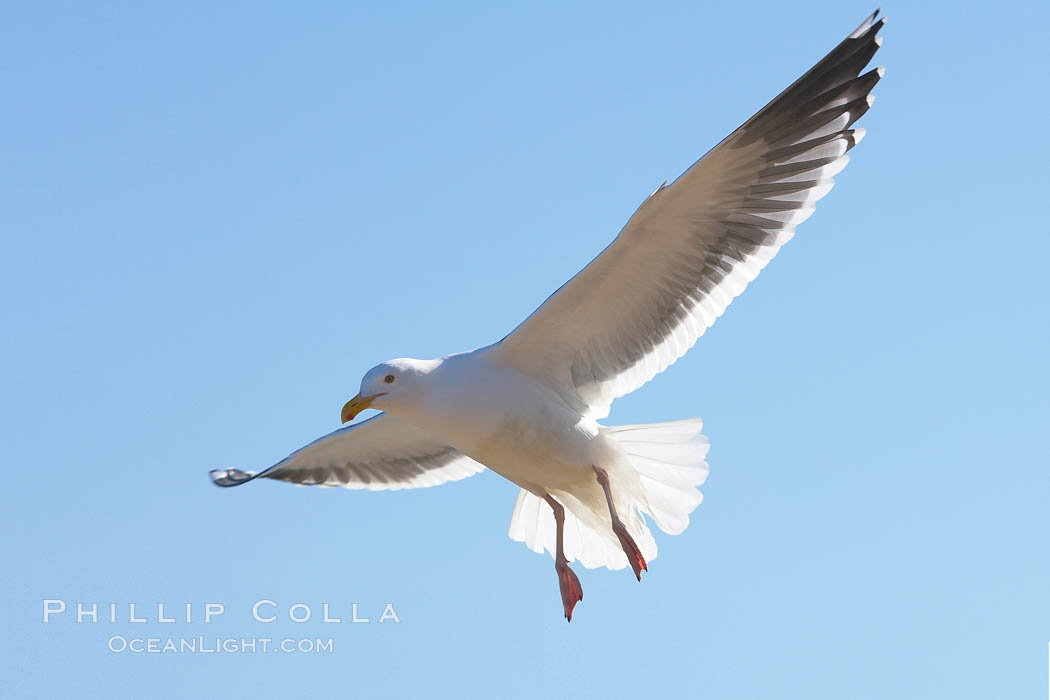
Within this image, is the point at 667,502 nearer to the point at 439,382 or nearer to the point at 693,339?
the point at 693,339

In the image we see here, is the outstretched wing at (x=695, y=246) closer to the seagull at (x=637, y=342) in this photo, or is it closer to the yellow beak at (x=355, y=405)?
the seagull at (x=637, y=342)

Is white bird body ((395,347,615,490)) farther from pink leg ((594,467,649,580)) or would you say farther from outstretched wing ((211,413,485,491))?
outstretched wing ((211,413,485,491))

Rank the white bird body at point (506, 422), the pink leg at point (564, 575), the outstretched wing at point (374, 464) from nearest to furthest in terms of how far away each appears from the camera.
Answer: the white bird body at point (506, 422), the pink leg at point (564, 575), the outstretched wing at point (374, 464)

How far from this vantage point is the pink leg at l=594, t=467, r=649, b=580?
20.9 feet

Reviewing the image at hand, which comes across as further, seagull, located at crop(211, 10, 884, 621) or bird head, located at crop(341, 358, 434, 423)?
bird head, located at crop(341, 358, 434, 423)

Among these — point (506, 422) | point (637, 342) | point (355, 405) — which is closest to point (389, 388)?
point (355, 405)

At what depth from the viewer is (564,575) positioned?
680cm

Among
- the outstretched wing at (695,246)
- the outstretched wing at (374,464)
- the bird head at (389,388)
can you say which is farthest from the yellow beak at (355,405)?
the outstretched wing at (374,464)

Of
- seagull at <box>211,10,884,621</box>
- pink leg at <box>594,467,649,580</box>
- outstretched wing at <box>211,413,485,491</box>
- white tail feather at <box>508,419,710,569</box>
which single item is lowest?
pink leg at <box>594,467,649,580</box>

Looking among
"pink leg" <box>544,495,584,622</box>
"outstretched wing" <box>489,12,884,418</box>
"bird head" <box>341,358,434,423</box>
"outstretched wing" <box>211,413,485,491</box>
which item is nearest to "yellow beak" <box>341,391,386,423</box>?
"bird head" <box>341,358,434,423</box>

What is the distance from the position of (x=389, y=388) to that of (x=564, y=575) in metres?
1.35

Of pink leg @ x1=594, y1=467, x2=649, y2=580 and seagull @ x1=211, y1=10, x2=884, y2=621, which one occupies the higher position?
seagull @ x1=211, y1=10, x2=884, y2=621

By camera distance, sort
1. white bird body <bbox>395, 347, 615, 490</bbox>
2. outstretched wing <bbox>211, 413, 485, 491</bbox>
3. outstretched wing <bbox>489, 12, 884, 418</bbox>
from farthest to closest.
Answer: outstretched wing <bbox>211, 413, 485, 491</bbox>
white bird body <bbox>395, 347, 615, 490</bbox>
outstretched wing <bbox>489, 12, 884, 418</bbox>

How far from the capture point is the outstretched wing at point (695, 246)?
6133 millimetres
